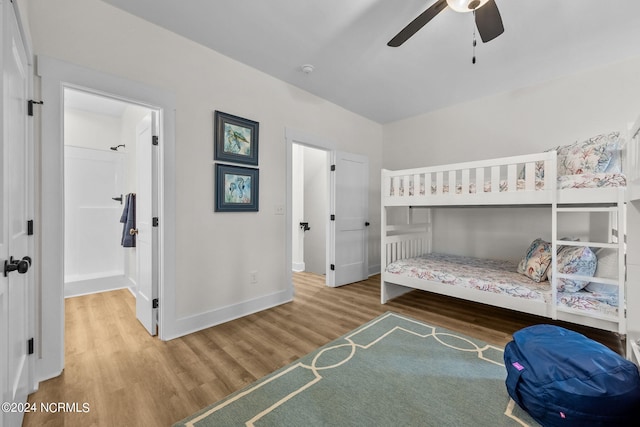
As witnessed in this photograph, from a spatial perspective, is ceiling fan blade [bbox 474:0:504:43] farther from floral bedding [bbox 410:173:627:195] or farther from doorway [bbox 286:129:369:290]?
doorway [bbox 286:129:369:290]

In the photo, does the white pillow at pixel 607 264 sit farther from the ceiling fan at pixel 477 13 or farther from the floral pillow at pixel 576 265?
the ceiling fan at pixel 477 13

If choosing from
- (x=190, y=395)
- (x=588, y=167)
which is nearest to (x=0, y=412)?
(x=190, y=395)

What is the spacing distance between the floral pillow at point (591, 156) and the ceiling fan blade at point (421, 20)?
171 cm

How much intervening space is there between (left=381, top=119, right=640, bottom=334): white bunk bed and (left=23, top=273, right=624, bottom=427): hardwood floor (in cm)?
35

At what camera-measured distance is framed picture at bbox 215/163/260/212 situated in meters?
2.51

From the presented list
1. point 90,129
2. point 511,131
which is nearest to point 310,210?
point 511,131

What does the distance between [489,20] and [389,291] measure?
2.60 m

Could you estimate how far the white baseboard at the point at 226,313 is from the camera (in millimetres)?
2287

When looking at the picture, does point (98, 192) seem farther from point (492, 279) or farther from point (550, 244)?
point (550, 244)

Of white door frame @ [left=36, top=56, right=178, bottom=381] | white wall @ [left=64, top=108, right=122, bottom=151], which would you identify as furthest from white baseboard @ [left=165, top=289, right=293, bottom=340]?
white wall @ [left=64, top=108, right=122, bottom=151]

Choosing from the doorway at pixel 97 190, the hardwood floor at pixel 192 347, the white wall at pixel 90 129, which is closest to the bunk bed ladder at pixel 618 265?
the hardwood floor at pixel 192 347

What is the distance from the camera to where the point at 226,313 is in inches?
101

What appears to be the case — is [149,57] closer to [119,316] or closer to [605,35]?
[119,316]

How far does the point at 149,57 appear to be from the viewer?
212 centimetres
